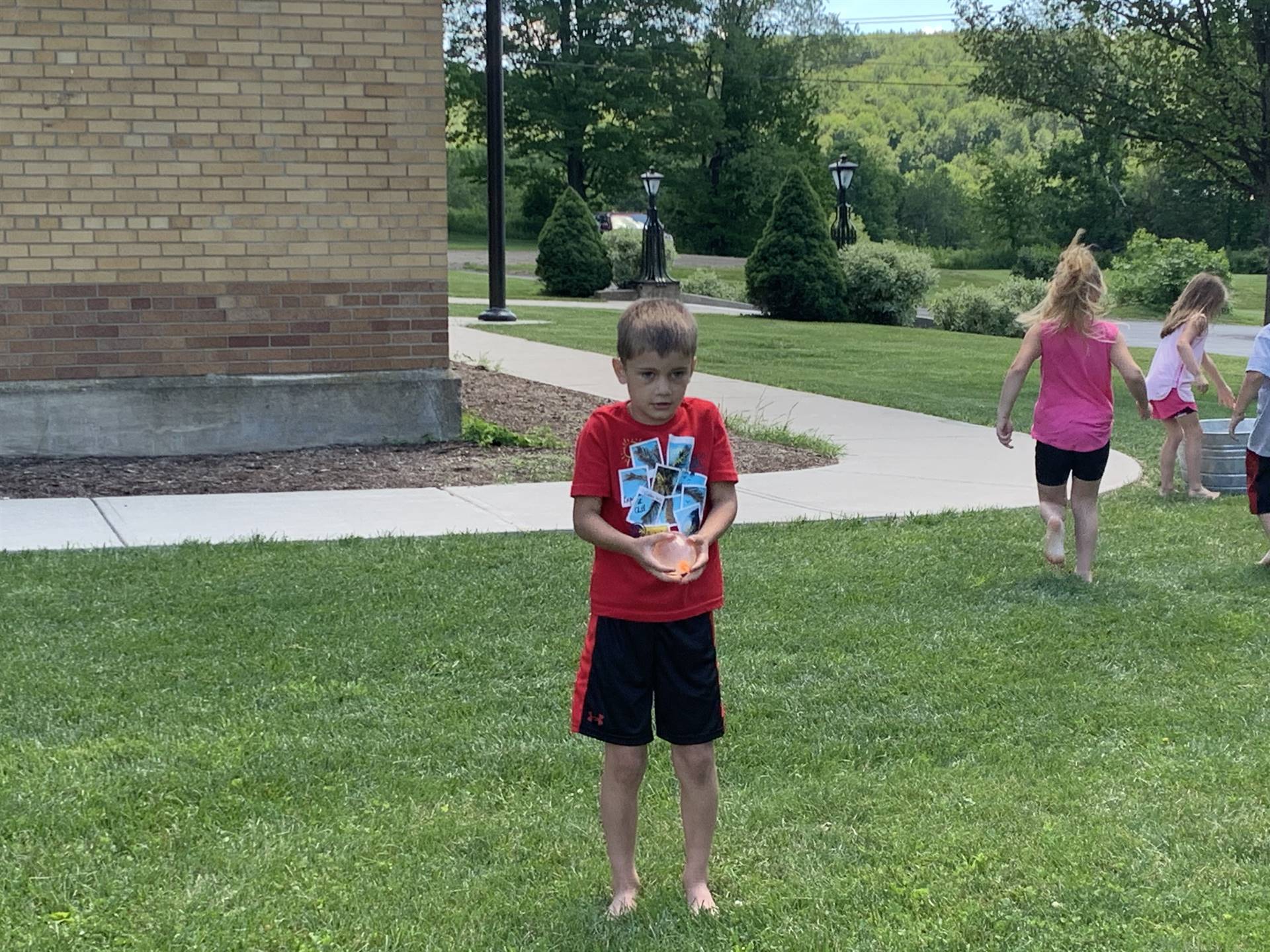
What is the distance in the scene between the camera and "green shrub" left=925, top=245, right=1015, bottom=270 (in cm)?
5809

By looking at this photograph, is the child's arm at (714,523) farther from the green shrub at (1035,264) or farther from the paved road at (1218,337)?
the green shrub at (1035,264)

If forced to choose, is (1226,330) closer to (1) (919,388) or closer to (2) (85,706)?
(1) (919,388)

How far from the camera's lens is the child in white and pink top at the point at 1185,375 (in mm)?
8648

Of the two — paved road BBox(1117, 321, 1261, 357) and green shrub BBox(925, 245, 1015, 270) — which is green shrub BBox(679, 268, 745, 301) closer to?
paved road BBox(1117, 321, 1261, 357)

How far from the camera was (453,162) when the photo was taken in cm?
7319

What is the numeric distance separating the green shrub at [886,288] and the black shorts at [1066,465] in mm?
19577

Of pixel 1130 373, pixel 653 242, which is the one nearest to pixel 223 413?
pixel 1130 373

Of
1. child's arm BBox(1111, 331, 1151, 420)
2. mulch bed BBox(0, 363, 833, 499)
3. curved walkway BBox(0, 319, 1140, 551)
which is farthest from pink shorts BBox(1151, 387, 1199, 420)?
child's arm BBox(1111, 331, 1151, 420)

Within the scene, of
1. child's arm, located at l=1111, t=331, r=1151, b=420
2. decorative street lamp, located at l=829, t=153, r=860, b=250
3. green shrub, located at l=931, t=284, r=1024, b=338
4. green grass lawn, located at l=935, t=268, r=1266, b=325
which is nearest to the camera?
child's arm, located at l=1111, t=331, r=1151, b=420

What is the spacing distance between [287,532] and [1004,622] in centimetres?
353

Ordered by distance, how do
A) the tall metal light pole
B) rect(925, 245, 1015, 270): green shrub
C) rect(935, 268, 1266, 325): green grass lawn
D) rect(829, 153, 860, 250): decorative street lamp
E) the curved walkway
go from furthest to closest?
rect(925, 245, 1015, 270): green shrub
rect(935, 268, 1266, 325): green grass lawn
rect(829, 153, 860, 250): decorative street lamp
the tall metal light pole
the curved walkway

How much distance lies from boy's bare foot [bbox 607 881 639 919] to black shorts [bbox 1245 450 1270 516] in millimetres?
4729

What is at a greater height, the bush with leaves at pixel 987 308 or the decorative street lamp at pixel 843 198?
the decorative street lamp at pixel 843 198

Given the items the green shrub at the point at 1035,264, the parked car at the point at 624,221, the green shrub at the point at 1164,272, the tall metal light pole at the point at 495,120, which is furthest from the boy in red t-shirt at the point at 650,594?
the parked car at the point at 624,221
